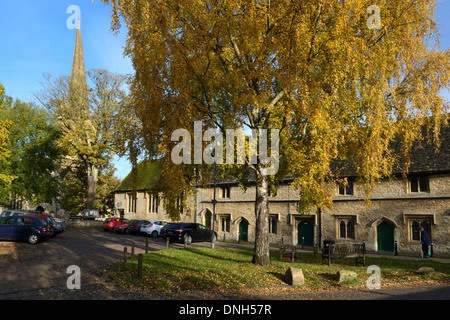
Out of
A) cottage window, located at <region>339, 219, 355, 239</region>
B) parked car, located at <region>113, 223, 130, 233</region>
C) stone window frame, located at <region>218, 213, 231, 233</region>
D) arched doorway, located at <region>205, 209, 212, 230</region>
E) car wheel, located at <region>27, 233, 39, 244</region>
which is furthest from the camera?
arched doorway, located at <region>205, 209, 212, 230</region>

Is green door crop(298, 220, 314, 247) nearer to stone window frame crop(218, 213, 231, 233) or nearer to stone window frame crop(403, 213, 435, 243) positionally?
stone window frame crop(403, 213, 435, 243)

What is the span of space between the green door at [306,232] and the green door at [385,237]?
553 centimetres

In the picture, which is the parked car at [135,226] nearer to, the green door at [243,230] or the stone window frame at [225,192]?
the stone window frame at [225,192]

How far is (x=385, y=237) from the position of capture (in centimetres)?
2475

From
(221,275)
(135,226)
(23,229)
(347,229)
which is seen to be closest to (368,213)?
(347,229)

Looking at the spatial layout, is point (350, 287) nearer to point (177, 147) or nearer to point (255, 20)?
point (177, 147)

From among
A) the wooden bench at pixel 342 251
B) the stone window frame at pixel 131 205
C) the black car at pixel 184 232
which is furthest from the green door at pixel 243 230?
the stone window frame at pixel 131 205

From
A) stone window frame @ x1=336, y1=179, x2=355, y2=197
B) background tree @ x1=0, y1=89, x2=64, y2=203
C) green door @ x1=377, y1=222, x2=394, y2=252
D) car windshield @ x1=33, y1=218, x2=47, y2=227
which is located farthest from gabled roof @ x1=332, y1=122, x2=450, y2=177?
background tree @ x1=0, y1=89, x2=64, y2=203

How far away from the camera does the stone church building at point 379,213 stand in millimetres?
22422

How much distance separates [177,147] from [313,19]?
734cm

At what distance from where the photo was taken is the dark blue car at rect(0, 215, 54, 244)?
20778 millimetres

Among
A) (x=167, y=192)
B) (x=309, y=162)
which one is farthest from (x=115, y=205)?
(x=309, y=162)

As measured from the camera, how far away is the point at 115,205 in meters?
51.6
